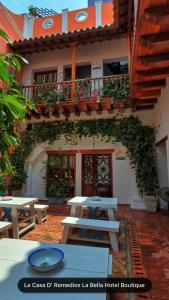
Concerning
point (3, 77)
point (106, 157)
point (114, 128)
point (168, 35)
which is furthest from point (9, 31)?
point (3, 77)

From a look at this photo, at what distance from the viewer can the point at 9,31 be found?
850 cm

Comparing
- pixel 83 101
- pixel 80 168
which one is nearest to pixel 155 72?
pixel 83 101

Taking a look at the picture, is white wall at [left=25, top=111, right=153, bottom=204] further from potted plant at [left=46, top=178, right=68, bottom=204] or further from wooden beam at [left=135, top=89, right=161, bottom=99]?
wooden beam at [left=135, top=89, right=161, bottom=99]

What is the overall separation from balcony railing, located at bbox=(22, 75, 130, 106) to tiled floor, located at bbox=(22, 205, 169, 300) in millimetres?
4015

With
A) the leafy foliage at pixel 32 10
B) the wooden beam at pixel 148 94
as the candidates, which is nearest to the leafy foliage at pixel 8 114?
the wooden beam at pixel 148 94

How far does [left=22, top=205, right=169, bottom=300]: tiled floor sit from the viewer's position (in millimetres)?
2602

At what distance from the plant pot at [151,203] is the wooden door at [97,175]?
4.98 ft

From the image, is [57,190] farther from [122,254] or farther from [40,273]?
[40,273]

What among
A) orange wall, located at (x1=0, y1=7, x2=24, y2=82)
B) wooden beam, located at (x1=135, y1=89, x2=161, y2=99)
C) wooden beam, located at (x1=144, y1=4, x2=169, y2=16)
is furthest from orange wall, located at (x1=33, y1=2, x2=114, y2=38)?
wooden beam, located at (x1=144, y1=4, x2=169, y2=16)

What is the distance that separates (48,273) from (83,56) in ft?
29.3

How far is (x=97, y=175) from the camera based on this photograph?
797cm

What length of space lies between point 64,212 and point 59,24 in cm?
883

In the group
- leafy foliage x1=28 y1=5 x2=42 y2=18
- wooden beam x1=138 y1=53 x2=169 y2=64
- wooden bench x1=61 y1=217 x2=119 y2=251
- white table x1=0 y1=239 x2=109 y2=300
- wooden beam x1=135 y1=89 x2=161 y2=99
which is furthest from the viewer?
leafy foliage x1=28 y1=5 x2=42 y2=18

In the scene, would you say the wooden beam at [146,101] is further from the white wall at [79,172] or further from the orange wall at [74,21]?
the orange wall at [74,21]
